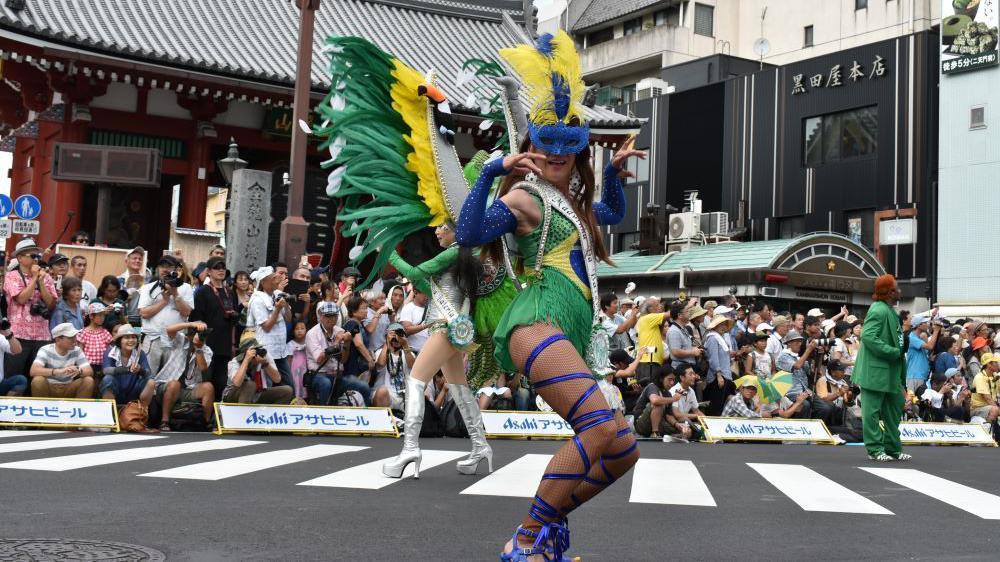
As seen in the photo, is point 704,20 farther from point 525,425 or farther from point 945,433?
point 525,425

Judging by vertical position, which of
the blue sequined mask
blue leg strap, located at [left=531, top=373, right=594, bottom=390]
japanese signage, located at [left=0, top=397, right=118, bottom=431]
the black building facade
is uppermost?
the black building facade

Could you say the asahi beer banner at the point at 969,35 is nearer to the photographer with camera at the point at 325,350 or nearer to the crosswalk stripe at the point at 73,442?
the photographer with camera at the point at 325,350

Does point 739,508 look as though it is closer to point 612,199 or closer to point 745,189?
point 612,199

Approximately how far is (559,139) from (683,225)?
30.9 metres

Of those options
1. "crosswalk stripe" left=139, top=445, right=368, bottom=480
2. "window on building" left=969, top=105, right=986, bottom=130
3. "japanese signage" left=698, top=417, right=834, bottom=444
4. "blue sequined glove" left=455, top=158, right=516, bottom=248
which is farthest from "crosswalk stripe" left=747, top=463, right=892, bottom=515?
"window on building" left=969, top=105, right=986, bottom=130

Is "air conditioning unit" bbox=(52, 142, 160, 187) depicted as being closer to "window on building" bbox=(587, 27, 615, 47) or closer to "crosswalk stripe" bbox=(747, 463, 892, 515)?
"crosswalk stripe" bbox=(747, 463, 892, 515)

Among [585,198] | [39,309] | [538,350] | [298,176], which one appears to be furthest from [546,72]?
[298,176]

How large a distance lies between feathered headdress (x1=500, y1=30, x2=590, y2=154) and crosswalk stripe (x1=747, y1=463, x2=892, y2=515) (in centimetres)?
299

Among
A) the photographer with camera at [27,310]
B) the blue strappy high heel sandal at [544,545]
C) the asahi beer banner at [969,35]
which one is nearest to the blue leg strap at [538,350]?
the blue strappy high heel sandal at [544,545]

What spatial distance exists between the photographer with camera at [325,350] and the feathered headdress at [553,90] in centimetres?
757

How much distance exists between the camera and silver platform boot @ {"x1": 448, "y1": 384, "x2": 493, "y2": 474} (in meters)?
7.66

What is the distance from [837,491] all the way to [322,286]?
A: 7.59 m

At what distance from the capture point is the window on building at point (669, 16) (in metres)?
46.7

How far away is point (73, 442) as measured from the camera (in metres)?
9.24
